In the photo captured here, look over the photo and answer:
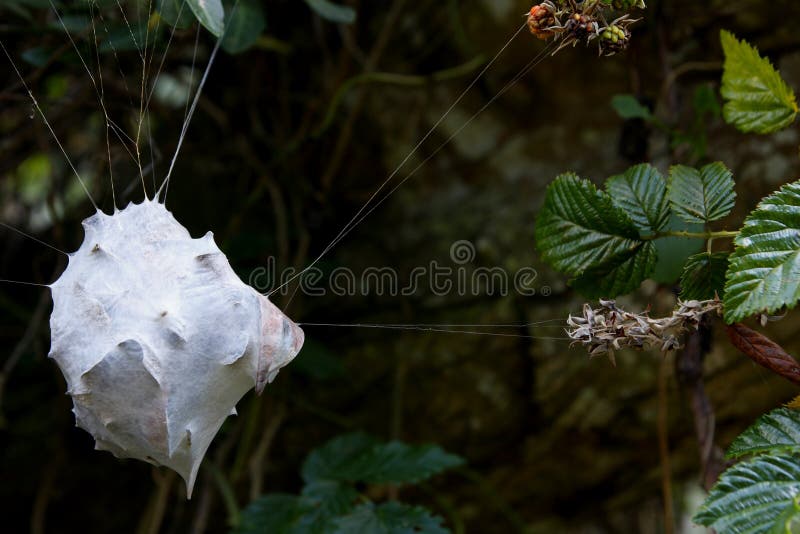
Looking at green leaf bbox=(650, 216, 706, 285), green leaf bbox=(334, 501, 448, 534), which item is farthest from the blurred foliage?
green leaf bbox=(650, 216, 706, 285)

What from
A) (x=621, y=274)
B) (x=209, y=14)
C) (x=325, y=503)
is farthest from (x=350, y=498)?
(x=209, y=14)

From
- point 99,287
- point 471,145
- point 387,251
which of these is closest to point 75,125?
point 387,251

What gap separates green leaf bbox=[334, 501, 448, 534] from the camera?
2.72 feet

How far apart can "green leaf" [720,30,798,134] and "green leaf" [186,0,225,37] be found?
45cm

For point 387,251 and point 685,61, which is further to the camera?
point 387,251

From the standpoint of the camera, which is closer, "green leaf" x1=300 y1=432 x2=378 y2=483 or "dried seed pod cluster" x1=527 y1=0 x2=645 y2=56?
"dried seed pod cluster" x1=527 y1=0 x2=645 y2=56

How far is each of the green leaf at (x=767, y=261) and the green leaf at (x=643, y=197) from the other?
0.46 ft

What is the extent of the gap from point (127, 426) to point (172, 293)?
0.10 m

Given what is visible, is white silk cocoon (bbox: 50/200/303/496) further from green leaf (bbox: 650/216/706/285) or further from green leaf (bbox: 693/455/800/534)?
green leaf (bbox: 650/216/706/285)

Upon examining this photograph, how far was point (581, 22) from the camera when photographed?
0.52 metres

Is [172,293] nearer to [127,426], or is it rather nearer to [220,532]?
[127,426]

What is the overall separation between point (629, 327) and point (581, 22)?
23 cm

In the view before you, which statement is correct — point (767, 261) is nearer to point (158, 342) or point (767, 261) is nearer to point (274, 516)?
point (158, 342)

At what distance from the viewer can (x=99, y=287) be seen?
50 cm
